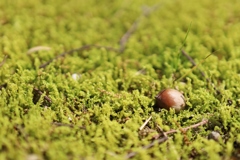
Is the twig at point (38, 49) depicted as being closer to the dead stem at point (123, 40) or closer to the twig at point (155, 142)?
the dead stem at point (123, 40)

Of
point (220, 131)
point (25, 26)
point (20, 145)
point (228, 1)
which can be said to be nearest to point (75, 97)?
point (20, 145)

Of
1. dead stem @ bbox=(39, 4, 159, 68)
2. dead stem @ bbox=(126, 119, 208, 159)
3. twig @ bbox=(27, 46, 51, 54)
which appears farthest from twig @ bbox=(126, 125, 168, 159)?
twig @ bbox=(27, 46, 51, 54)

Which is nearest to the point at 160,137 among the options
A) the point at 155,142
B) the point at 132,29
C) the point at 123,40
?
the point at 155,142

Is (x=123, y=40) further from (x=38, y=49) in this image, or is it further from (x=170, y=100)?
(x=170, y=100)

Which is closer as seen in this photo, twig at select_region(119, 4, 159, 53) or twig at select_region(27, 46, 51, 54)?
twig at select_region(27, 46, 51, 54)

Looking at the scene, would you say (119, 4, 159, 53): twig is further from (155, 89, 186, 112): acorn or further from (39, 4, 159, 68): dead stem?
(155, 89, 186, 112): acorn
